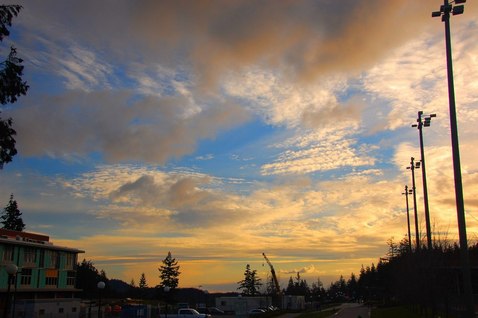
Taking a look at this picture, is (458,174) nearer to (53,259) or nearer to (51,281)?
(51,281)

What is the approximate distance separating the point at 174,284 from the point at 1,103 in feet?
355

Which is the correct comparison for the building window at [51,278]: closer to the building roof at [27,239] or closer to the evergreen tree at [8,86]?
the building roof at [27,239]

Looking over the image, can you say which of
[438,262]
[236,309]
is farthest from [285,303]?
[438,262]

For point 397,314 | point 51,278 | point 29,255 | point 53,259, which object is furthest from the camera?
point 53,259

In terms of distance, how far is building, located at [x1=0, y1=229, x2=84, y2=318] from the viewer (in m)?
52.0

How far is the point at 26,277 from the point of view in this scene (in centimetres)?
6291

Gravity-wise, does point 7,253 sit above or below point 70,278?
above

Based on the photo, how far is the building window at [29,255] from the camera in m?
63.9

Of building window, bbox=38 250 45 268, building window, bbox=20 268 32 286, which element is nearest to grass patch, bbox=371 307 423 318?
building window, bbox=20 268 32 286

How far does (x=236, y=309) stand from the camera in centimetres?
8750

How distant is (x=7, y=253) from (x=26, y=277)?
169 inches

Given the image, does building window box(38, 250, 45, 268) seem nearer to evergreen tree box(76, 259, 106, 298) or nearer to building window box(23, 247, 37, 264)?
building window box(23, 247, 37, 264)

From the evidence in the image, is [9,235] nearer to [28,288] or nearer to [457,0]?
[28,288]

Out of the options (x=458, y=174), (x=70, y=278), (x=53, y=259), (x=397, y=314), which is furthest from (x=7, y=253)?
(x=458, y=174)
